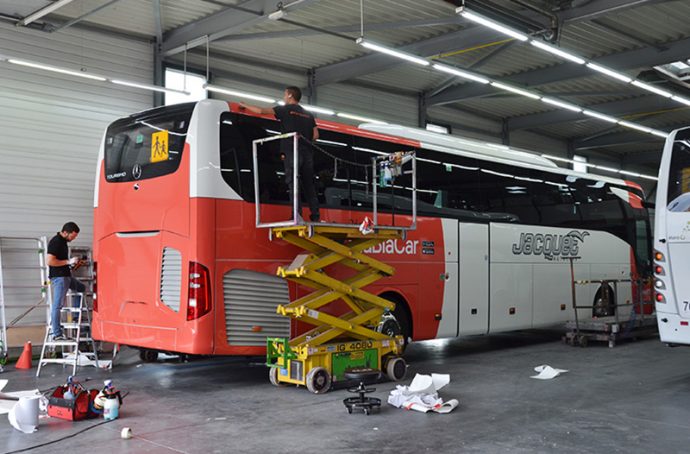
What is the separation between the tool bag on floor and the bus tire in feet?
15.0

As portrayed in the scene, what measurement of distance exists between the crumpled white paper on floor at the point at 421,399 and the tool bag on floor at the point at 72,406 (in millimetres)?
3041

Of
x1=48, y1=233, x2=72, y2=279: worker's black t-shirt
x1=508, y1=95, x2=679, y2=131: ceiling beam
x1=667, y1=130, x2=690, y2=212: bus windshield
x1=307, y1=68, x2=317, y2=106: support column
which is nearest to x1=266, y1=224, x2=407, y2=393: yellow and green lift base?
x1=667, y1=130, x2=690, y2=212: bus windshield

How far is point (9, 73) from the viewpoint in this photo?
38.6ft

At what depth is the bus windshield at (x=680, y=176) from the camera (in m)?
8.52

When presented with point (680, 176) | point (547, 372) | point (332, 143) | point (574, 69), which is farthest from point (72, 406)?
point (574, 69)

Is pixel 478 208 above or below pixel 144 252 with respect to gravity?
above

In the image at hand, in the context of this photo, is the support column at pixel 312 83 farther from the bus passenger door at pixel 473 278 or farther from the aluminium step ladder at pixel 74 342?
the aluminium step ladder at pixel 74 342

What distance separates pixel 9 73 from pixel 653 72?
571 inches

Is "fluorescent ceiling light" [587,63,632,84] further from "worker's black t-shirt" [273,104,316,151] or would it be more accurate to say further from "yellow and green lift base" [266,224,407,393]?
"worker's black t-shirt" [273,104,316,151]

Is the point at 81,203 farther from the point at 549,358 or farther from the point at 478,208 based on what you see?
the point at 549,358

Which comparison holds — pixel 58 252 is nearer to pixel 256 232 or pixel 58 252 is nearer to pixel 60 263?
pixel 60 263

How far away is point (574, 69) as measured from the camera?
54.7 feet

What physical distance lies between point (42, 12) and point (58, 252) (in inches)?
156

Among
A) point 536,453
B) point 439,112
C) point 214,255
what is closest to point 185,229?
point 214,255
